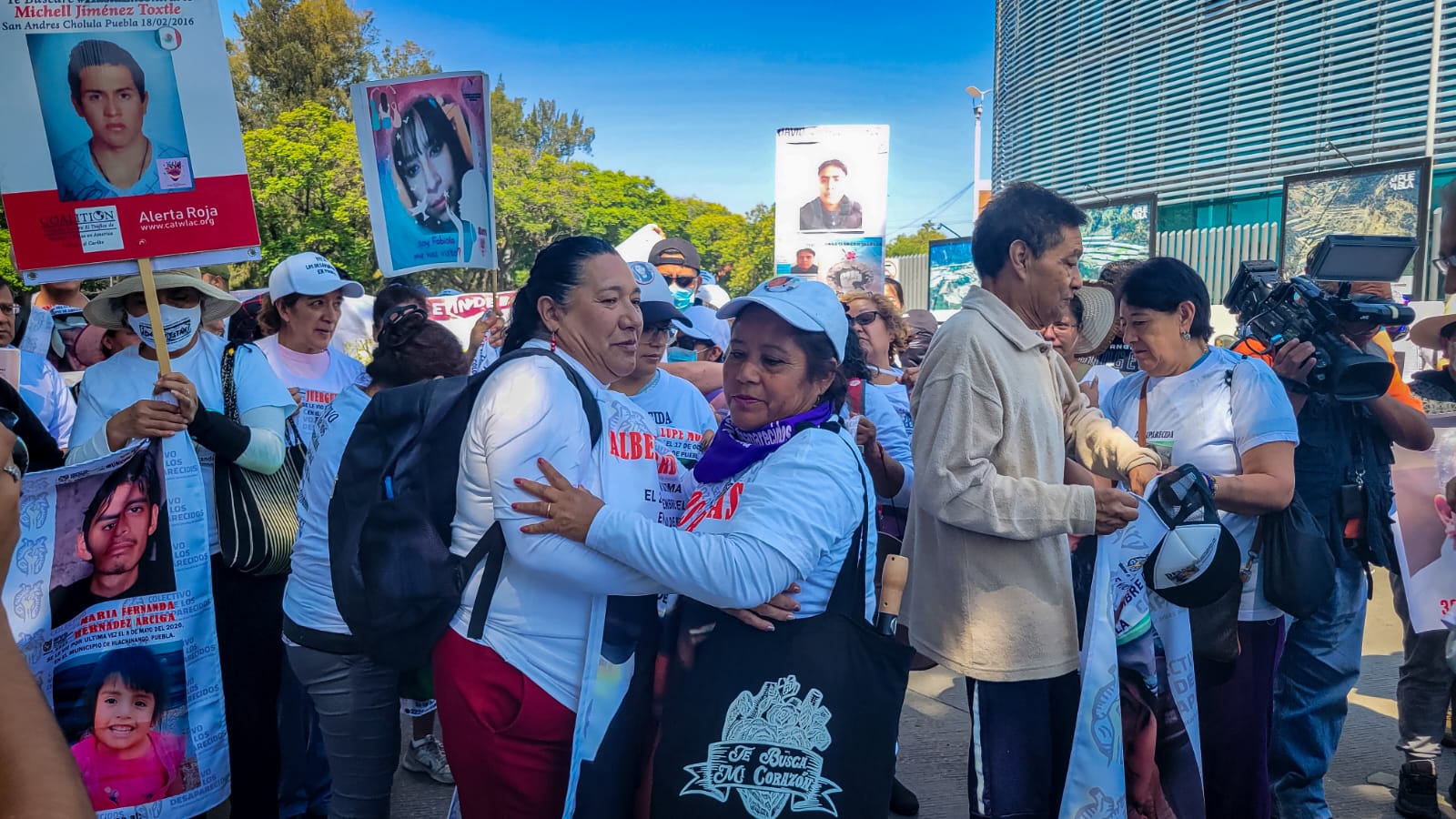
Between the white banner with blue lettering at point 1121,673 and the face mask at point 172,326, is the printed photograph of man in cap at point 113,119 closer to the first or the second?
the face mask at point 172,326

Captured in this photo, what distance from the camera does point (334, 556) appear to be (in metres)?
2.26

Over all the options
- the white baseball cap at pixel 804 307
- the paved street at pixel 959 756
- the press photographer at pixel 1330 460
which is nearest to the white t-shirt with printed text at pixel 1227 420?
the press photographer at pixel 1330 460

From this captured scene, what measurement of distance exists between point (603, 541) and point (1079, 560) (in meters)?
1.41

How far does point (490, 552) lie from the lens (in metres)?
1.98

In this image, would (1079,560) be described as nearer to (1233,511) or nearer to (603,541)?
(1233,511)

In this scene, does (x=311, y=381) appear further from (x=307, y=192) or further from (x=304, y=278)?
(x=307, y=192)

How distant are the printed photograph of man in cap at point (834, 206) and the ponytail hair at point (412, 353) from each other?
30.1 feet

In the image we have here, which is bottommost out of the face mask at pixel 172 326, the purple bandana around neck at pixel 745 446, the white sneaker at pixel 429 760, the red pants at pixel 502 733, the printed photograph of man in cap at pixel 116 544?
the white sneaker at pixel 429 760

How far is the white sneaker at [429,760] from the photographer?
4045 mm

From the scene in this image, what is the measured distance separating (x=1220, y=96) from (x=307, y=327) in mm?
30358

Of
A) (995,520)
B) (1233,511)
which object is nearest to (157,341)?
(995,520)

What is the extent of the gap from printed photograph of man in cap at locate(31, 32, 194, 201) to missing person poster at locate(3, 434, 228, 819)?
2.68ft

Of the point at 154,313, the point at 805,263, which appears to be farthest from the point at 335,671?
the point at 805,263

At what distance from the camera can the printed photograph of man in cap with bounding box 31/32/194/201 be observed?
112 inches
